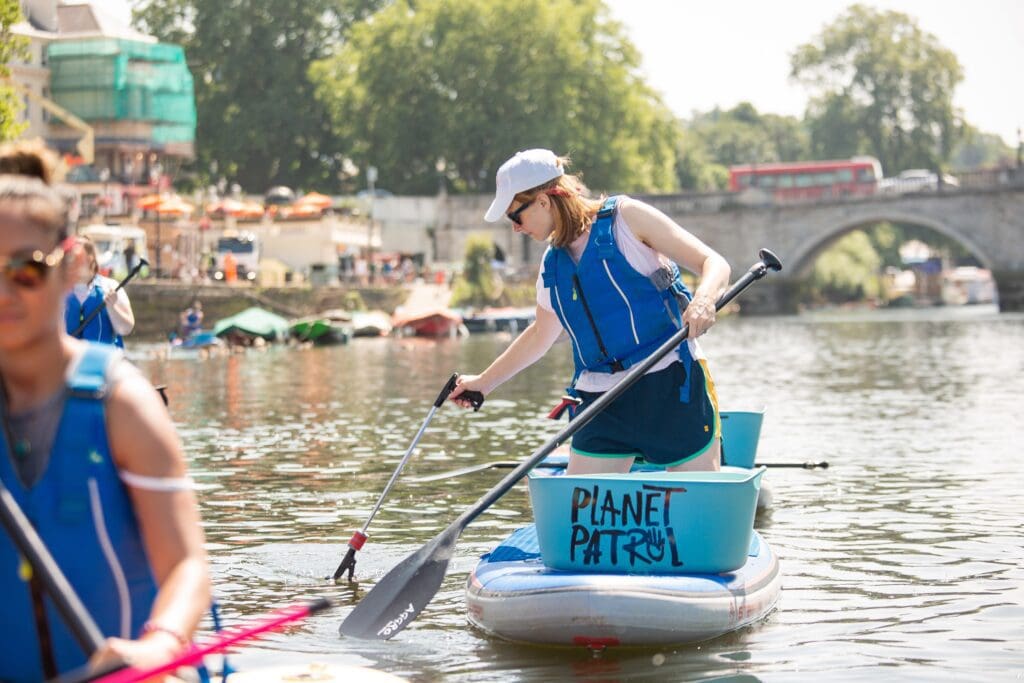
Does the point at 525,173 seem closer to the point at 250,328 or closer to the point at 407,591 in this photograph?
the point at 407,591

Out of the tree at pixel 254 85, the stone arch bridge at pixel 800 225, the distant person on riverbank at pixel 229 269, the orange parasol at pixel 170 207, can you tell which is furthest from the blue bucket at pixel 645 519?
the tree at pixel 254 85

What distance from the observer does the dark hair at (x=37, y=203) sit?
328 centimetres

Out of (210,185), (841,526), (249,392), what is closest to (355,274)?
(210,185)

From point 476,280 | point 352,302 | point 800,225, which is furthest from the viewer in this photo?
point 800,225

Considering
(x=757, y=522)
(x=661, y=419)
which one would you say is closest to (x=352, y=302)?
(x=757, y=522)

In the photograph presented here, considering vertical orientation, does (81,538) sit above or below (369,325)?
above

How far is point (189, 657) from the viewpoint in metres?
3.23

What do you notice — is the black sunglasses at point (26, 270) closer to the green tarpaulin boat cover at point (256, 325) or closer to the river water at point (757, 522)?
the river water at point (757, 522)

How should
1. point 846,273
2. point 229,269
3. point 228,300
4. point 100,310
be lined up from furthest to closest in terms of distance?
point 846,273 < point 229,269 < point 228,300 < point 100,310

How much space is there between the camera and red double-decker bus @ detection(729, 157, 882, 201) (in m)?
84.3

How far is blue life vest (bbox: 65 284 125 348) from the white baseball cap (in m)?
2.98

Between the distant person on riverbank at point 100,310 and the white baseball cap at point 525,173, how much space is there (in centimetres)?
276

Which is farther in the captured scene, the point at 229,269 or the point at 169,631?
the point at 229,269

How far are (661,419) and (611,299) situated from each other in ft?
1.83
